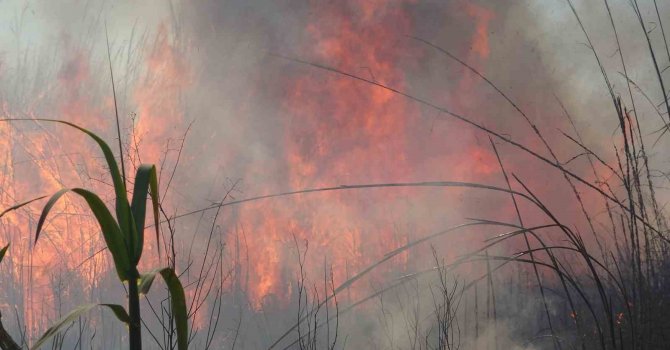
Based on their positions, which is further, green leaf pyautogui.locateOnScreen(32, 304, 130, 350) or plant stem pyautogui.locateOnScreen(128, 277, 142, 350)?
plant stem pyautogui.locateOnScreen(128, 277, 142, 350)

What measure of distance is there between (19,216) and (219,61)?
820 cm

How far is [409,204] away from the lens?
1931 centimetres

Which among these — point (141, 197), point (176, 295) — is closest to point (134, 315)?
point (176, 295)

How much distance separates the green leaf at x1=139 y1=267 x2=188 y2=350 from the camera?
1160mm

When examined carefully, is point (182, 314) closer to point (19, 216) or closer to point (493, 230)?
point (493, 230)

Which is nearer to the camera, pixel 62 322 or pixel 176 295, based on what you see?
pixel 62 322

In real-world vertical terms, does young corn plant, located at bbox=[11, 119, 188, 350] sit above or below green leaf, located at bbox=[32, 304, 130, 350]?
above

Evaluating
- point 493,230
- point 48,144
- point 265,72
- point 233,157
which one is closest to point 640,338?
point 493,230

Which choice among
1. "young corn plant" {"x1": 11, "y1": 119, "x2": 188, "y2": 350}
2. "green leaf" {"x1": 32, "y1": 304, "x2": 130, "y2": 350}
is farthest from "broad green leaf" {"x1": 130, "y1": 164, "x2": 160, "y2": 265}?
"green leaf" {"x1": 32, "y1": 304, "x2": 130, "y2": 350}

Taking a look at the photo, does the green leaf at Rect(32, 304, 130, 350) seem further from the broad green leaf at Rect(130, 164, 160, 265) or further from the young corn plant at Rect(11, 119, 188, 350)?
the broad green leaf at Rect(130, 164, 160, 265)

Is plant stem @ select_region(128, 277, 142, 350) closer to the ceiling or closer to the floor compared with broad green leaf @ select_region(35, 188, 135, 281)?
closer to the floor

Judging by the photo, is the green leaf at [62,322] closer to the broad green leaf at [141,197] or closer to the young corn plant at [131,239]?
the young corn plant at [131,239]

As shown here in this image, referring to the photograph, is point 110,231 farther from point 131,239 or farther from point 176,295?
point 176,295

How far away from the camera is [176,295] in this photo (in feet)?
4.06
